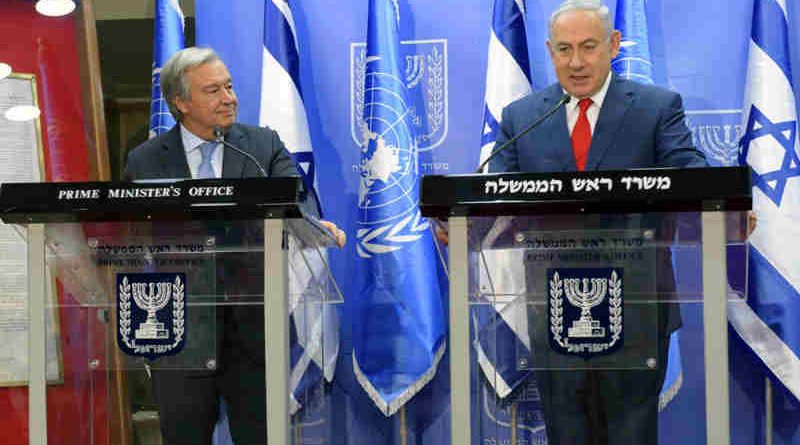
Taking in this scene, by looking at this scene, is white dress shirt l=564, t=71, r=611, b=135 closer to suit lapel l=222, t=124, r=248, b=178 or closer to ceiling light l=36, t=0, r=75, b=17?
suit lapel l=222, t=124, r=248, b=178

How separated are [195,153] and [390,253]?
39.1 inches

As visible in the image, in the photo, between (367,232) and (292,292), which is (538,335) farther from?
(367,232)

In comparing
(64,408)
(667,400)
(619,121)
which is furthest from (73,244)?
(619,121)

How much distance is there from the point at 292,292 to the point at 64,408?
0.57 metres

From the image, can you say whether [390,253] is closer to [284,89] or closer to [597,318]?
[284,89]

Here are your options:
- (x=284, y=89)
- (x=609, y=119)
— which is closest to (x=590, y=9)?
(x=609, y=119)

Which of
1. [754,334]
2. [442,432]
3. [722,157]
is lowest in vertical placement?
[442,432]

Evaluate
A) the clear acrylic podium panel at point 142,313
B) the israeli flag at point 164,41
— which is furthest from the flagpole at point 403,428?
Answer: the clear acrylic podium panel at point 142,313

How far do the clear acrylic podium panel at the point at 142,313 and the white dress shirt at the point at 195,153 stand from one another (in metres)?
0.90

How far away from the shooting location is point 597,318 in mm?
1988

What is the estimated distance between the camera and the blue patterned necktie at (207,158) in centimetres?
311

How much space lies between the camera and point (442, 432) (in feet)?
13.1

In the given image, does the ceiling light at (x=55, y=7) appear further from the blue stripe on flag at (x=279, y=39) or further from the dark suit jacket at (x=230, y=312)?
Answer: the dark suit jacket at (x=230, y=312)

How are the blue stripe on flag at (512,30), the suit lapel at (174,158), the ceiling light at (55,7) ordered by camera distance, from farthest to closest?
the ceiling light at (55,7), the blue stripe on flag at (512,30), the suit lapel at (174,158)
